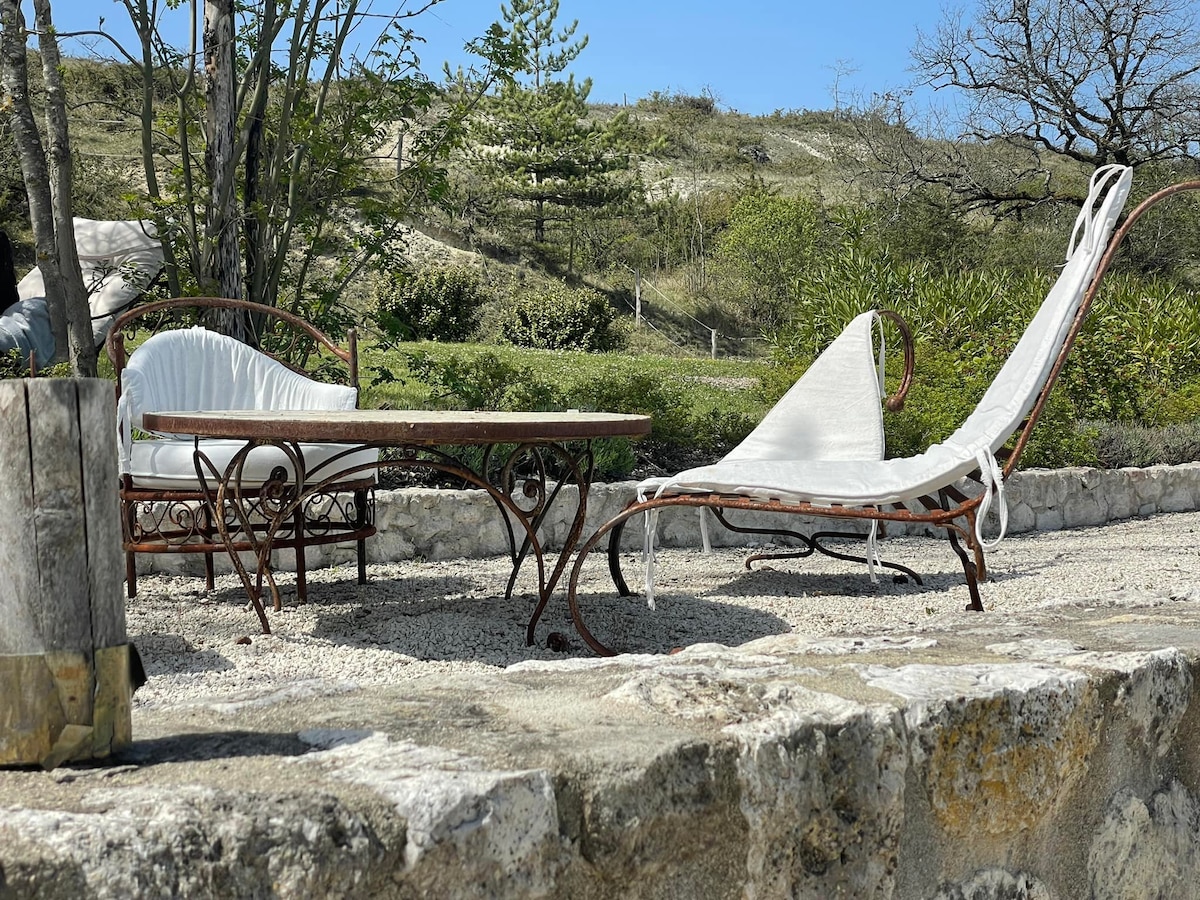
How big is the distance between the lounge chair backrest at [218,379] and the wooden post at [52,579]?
286 cm

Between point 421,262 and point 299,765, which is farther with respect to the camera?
point 421,262

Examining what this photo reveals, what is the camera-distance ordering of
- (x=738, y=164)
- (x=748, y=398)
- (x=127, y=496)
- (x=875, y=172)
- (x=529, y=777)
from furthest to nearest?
(x=738, y=164), (x=875, y=172), (x=748, y=398), (x=127, y=496), (x=529, y=777)

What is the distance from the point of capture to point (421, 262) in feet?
73.0

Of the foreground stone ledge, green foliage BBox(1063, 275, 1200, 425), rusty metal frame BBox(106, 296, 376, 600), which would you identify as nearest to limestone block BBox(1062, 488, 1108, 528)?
green foliage BBox(1063, 275, 1200, 425)

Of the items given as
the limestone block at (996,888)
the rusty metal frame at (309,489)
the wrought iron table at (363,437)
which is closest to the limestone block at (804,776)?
the limestone block at (996,888)

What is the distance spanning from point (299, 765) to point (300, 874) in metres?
0.15

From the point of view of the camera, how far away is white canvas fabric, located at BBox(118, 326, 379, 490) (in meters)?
3.48

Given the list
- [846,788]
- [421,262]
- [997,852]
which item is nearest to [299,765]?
[846,788]

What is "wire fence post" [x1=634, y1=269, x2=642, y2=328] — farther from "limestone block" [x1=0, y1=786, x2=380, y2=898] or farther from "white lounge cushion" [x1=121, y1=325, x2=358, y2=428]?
"limestone block" [x1=0, y1=786, x2=380, y2=898]

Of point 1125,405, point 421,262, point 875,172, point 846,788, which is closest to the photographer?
point 846,788

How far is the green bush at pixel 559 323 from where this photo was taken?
17750mm

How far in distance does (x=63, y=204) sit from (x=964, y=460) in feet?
13.0

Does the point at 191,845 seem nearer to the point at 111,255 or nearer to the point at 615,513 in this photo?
the point at 615,513

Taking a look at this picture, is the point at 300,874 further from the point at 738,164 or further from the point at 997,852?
the point at 738,164
